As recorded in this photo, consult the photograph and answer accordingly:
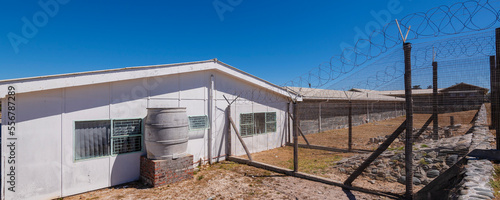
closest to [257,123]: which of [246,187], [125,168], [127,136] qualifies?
[246,187]

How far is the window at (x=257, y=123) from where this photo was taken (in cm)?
853

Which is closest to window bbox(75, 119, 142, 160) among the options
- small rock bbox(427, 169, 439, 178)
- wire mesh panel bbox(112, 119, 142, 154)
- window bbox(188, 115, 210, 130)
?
wire mesh panel bbox(112, 119, 142, 154)

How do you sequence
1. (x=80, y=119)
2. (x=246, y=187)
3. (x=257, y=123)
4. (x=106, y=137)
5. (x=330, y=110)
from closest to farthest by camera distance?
(x=80, y=119) → (x=246, y=187) → (x=106, y=137) → (x=257, y=123) → (x=330, y=110)

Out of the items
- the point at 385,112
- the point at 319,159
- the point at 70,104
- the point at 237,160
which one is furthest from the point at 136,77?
the point at 385,112

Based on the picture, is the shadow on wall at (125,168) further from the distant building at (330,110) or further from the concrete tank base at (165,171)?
the distant building at (330,110)

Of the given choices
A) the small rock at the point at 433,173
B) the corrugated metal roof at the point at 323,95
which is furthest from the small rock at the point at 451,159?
the corrugated metal roof at the point at 323,95

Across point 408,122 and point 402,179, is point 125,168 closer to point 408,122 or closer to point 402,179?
point 408,122

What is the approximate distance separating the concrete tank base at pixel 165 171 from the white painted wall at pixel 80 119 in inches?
19.2

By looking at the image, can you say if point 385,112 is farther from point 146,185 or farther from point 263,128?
point 146,185

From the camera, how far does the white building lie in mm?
4273

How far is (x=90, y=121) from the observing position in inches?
202

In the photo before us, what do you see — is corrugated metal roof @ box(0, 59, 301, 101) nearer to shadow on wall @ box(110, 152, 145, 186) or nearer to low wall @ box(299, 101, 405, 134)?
shadow on wall @ box(110, 152, 145, 186)

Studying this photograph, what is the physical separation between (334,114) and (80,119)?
13.8 m

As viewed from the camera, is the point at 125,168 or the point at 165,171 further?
the point at 125,168
